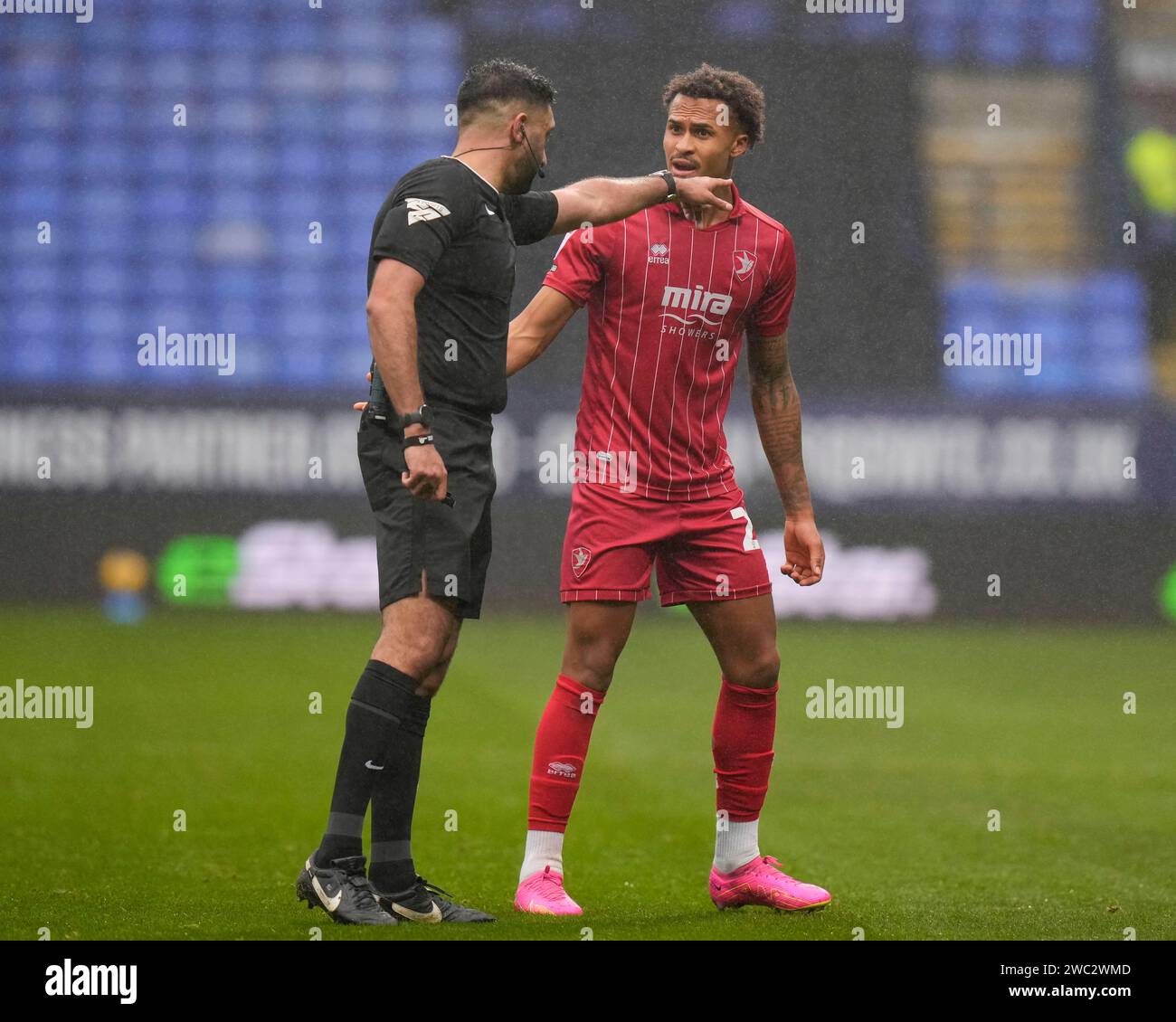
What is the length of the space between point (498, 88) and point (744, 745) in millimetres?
1666

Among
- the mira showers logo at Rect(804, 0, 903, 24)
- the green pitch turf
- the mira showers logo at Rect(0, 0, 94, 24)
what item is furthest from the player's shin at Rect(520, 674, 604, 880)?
the mira showers logo at Rect(0, 0, 94, 24)

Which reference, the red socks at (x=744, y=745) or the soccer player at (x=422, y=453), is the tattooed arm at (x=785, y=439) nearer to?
the red socks at (x=744, y=745)

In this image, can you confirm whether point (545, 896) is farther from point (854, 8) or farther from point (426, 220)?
point (854, 8)

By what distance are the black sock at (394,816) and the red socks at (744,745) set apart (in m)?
0.81

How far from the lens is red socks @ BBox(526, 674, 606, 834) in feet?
13.1

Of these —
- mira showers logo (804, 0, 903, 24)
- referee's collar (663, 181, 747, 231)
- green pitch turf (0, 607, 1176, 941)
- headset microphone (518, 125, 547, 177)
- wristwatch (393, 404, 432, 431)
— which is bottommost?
green pitch turf (0, 607, 1176, 941)

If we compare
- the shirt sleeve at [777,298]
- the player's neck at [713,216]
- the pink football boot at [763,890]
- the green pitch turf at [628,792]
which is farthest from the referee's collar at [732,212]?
the green pitch turf at [628,792]

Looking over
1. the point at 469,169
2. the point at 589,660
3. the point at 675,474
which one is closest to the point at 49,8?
the point at 469,169

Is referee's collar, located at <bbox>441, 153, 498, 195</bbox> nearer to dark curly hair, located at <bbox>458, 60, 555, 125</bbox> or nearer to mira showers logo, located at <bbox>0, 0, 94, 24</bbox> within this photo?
dark curly hair, located at <bbox>458, 60, 555, 125</bbox>

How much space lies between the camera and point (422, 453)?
351 cm

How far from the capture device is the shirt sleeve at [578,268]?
4.16 meters

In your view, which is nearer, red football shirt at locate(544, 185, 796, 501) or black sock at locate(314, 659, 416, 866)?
black sock at locate(314, 659, 416, 866)

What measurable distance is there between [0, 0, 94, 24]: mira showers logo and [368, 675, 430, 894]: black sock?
41.0ft

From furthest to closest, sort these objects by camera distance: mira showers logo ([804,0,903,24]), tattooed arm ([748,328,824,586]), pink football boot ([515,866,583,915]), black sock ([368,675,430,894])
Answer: mira showers logo ([804,0,903,24]) → tattooed arm ([748,328,824,586]) → pink football boot ([515,866,583,915]) → black sock ([368,675,430,894])
